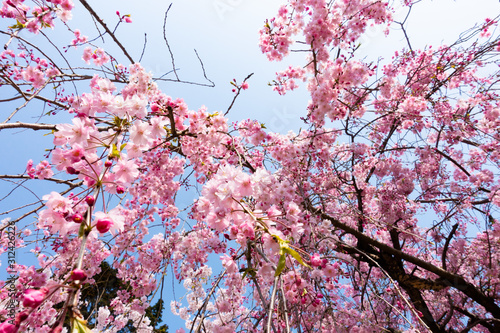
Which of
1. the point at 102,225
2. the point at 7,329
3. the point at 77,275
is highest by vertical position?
the point at 102,225

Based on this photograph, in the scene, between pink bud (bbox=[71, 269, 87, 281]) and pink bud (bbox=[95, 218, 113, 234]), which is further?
Result: pink bud (bbox=[95, 218, 113, 234])

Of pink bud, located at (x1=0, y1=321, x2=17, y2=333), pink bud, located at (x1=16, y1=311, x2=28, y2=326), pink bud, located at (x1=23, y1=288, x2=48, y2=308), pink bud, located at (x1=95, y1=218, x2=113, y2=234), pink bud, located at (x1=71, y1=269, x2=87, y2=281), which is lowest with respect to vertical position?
pink bud, located at (x1=0, y1=321, x2=17, y2=333)

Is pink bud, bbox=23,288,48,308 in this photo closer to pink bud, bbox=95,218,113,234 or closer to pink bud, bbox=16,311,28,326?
pink bud, bbox=16,311,28,326

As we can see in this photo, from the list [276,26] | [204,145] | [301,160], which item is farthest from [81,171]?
[276,26]

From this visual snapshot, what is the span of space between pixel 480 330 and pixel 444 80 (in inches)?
217

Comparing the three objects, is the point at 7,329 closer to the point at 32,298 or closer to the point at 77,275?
the point at 32,298

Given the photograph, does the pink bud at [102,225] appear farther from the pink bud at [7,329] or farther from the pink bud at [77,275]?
the pink bud at [7,329]

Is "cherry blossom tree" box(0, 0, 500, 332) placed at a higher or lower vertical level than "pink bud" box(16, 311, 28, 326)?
higher

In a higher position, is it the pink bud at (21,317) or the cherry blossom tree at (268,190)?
the cherry blossom tree at (268,190)

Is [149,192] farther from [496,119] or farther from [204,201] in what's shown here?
[496,119]

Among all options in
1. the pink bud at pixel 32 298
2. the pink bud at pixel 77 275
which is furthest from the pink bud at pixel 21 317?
the pink bud at pixel 77 275

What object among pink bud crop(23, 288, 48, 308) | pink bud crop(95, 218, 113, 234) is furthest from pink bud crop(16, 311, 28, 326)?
pink bud crop(95, 218, 113, 234)

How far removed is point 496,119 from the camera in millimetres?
4871

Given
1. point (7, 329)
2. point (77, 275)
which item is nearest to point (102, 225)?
point (77, 275)
